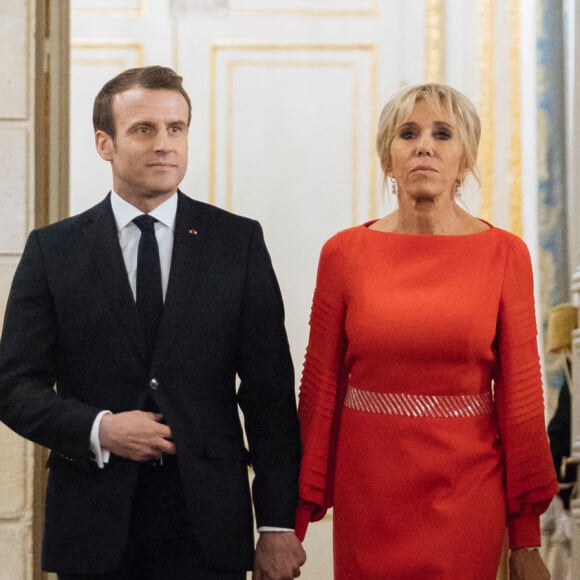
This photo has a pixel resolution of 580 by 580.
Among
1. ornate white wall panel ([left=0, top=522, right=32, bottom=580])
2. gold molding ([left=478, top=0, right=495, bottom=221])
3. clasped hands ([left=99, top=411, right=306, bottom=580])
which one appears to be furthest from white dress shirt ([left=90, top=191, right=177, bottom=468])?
gold molding ([left=478, top=0, right=495, bottom=221])

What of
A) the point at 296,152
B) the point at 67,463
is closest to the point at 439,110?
the point at 67,463

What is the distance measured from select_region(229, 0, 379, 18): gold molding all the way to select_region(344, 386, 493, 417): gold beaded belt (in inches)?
100

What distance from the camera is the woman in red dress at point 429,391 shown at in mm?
2420

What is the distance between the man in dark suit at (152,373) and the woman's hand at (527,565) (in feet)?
1.48

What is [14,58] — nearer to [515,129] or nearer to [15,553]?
[15,553]

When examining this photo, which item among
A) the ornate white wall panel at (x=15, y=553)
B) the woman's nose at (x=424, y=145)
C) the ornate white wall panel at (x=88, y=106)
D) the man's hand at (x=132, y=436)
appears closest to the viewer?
the man's hand at (x=132, y=436)

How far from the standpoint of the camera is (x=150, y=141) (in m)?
2.39

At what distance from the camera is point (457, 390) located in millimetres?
2453

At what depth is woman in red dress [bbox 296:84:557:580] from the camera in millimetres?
2420

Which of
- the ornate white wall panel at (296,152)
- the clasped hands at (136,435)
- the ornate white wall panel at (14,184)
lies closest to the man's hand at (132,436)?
the clasped hands at (136,435)

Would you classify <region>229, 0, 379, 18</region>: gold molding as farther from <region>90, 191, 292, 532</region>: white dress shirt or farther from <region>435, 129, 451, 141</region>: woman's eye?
<region>90, 191, 292, 532</region>: white dress shirt

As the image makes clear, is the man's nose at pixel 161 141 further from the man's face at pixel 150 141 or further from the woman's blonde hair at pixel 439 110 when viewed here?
the woman's blonde hair at pixel 439 110

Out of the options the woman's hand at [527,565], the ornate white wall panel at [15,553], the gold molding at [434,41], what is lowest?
the ornate white wall panel at [15,553]

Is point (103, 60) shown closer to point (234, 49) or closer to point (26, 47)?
point (234, 49)
